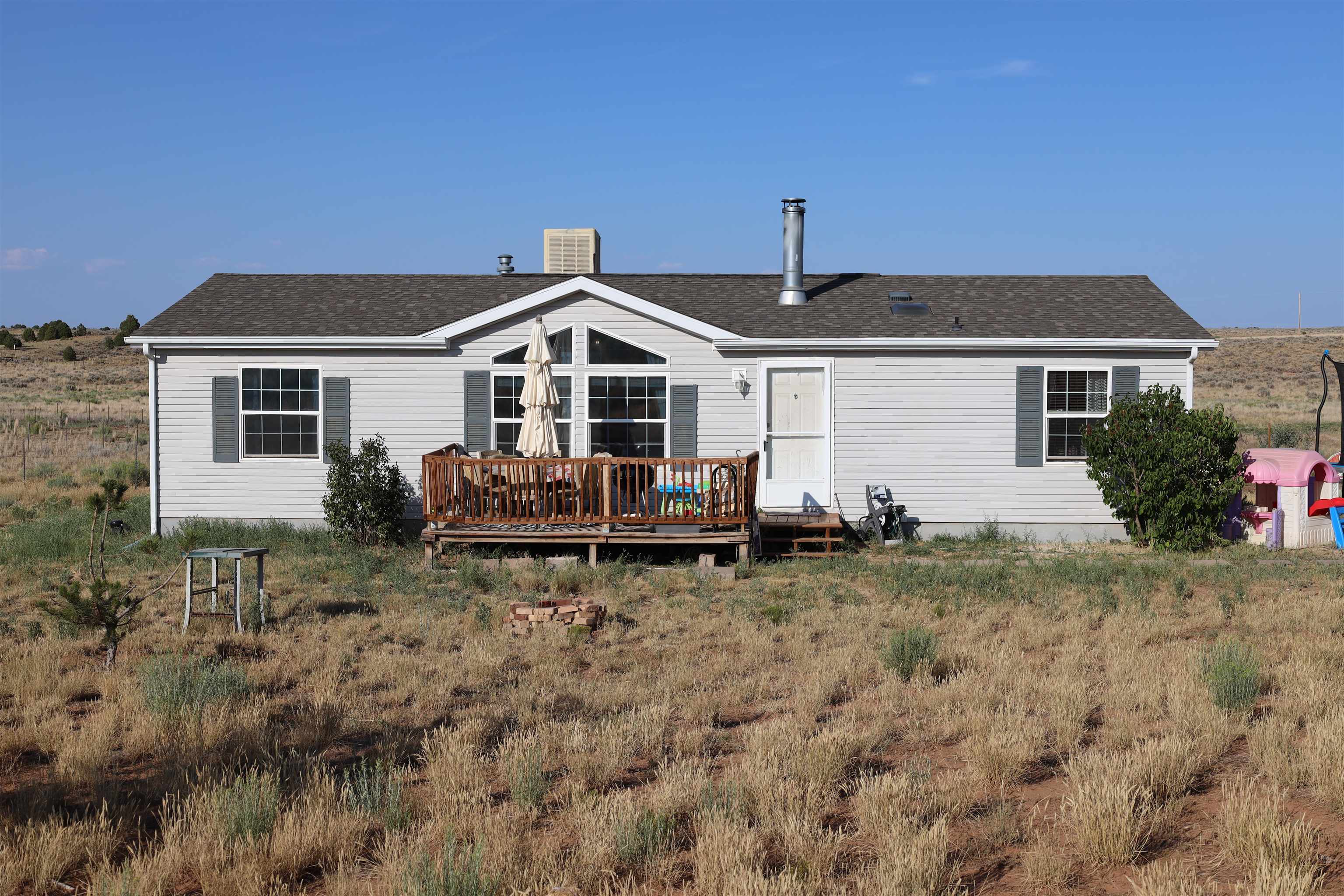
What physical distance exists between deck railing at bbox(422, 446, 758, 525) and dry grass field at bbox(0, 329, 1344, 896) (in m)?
1.15

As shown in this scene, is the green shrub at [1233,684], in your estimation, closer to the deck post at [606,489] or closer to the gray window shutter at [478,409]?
the deck post at [606,489]

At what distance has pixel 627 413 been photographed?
48.3ft

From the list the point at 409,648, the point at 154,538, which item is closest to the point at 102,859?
the point at 409,648

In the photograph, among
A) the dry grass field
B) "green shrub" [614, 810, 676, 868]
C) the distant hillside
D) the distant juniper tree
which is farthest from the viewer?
the distant hillside

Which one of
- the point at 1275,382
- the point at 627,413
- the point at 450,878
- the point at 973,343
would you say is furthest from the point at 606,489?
the point at 1275,382

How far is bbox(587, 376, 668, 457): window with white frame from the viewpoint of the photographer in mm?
14656

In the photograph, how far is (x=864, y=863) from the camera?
4953mm

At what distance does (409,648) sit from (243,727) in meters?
2.42

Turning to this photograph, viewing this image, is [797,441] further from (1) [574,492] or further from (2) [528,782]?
(2) [528,782]

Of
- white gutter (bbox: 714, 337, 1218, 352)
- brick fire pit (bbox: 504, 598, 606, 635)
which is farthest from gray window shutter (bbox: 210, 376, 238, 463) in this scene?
brick fire pit (bbox: 504, 598, 606, 635)

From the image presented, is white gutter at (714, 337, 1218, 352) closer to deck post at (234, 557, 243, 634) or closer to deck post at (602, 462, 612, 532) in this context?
deck post at (602, 462, 612, 532)

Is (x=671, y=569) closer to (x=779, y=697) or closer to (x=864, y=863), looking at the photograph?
(x=779, y=697)

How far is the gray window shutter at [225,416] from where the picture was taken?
14.7m

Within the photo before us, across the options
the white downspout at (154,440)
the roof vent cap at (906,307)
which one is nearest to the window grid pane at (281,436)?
the white downspout at (154,440)
